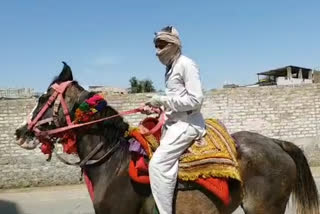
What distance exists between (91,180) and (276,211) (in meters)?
1.76

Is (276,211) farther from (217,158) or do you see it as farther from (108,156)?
(108,156)

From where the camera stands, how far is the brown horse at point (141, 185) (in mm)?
3811

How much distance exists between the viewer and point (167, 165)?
3.74m

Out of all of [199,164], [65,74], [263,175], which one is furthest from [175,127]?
[65,74]

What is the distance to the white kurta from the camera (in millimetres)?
3705

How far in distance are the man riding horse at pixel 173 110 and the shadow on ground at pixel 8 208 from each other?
6.06 metres

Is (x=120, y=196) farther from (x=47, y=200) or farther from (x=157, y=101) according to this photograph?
(x=47, y=200)

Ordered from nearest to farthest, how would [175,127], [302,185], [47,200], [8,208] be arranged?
1. [175,127]
2. [302,185]
3. [8,208]
4. [47,200]

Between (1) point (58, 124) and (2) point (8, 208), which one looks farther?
(2) point (8, 208)

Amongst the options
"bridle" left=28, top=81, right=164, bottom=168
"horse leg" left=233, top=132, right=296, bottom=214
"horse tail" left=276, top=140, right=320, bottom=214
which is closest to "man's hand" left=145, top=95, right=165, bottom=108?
"bridle" left=28, top=81, right=164, bottom=168

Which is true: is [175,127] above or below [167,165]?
above

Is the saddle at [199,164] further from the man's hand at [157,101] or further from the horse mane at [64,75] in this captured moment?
the horse mane at [64,75]

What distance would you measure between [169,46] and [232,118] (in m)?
8.75

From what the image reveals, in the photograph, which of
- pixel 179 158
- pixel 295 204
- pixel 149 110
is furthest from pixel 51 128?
pixel 295 204
